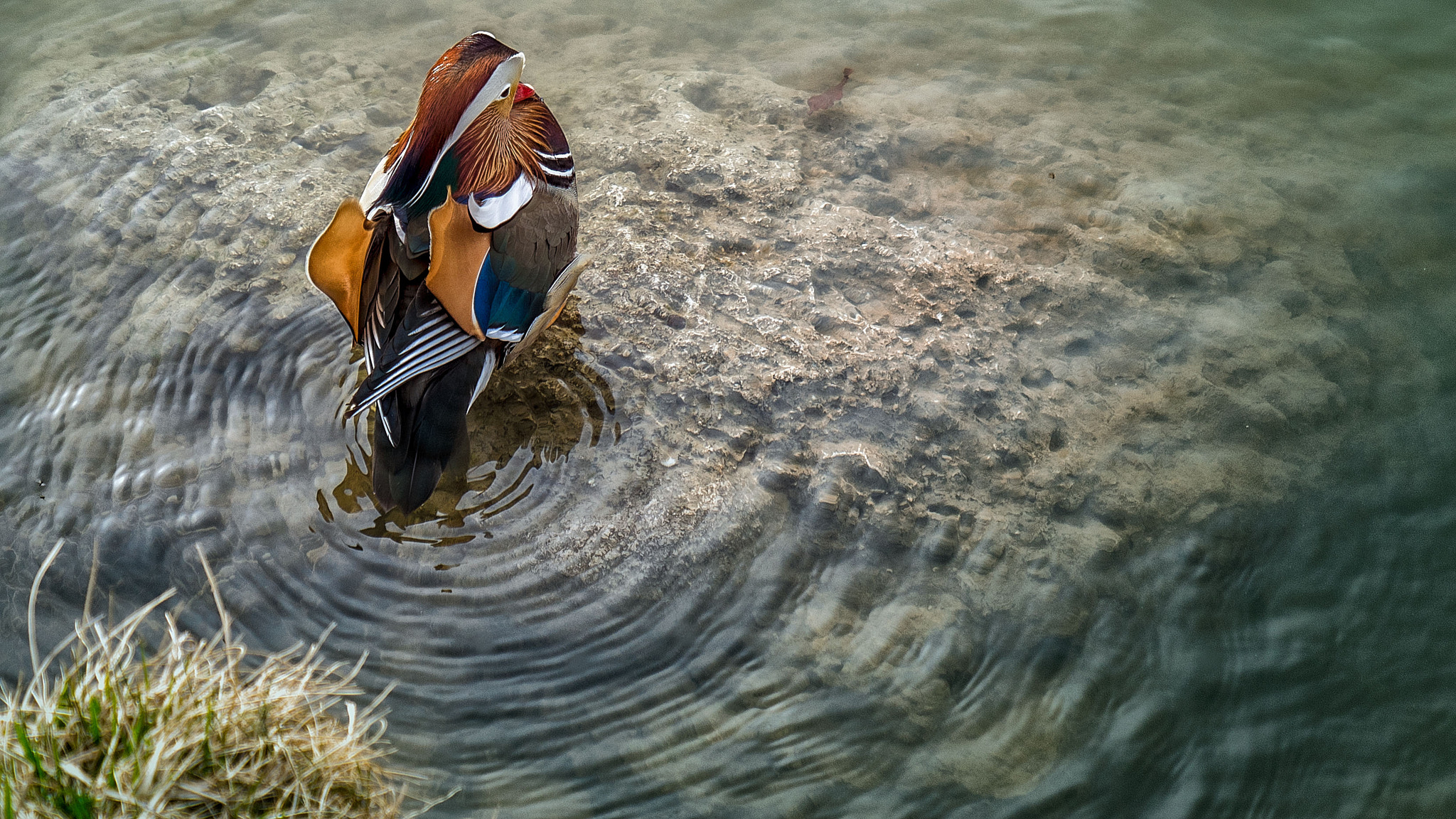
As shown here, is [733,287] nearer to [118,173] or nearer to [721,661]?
[721,661]

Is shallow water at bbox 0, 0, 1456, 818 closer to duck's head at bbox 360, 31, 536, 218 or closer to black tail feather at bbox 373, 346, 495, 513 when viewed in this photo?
black tail feather at bbox 373, 346, 495, 513

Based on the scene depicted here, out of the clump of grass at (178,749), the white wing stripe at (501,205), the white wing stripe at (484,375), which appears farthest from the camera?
the white wing stripe at (484,375)

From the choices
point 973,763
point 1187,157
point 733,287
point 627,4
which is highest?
point 627,4

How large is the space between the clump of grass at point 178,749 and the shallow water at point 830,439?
0.27 meters

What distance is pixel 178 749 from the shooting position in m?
1.51

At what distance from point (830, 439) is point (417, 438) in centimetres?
111

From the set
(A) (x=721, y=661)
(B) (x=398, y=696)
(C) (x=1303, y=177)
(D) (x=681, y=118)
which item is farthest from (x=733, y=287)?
(C) (x=1303, y=177)

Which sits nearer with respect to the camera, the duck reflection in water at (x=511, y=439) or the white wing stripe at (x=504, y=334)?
the white wing stripe at (x=504, y=334)

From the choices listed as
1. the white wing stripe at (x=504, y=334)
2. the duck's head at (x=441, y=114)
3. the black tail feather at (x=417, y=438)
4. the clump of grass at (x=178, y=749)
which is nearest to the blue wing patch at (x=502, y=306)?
the white wing stripe at (x=504, y=334)

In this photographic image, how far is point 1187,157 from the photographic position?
137 inches

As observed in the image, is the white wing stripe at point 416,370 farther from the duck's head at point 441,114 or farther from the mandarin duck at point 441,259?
the duck's head at point 441,114

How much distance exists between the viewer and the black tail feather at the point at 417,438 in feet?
7.04

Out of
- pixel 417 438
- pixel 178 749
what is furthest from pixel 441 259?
pixel 178 749

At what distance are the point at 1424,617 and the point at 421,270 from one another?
2568 mm
